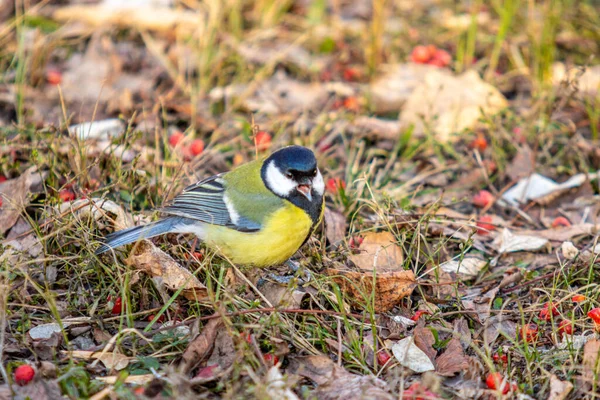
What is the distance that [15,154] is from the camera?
14.1 feet

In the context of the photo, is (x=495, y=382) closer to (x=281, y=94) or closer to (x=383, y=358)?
(x=383, y=358)

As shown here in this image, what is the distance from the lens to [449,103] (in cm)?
523

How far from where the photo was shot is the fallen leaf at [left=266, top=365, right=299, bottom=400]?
8.29ft

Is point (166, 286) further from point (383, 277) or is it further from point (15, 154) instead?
point (15, 154)

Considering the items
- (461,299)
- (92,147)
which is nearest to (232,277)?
(461,299)

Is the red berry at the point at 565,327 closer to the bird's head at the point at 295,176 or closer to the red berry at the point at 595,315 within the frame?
the red berry at the point at 595,315

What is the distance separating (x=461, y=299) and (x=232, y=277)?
1.16 metres

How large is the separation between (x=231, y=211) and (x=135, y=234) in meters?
0.55

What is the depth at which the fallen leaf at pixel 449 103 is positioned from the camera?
5.06 m

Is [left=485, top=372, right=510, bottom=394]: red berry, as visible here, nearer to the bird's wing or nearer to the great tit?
the great tit

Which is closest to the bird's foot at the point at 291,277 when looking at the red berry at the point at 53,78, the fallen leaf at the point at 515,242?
the fallen leaf at the point at 515,242

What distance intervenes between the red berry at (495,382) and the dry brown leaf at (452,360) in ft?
0.43

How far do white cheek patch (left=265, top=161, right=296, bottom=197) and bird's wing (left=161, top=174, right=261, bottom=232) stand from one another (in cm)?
21

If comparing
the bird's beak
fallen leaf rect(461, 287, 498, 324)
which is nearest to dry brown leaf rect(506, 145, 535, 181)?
fallen leaf rect(461, 287, 498, 324)
